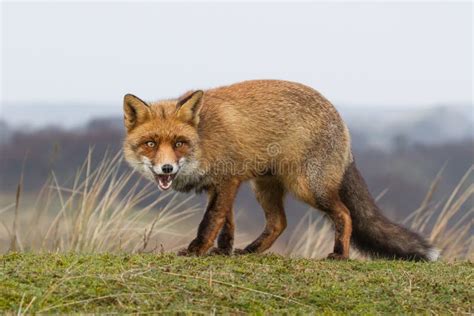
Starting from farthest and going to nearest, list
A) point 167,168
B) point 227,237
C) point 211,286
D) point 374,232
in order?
point 374,232 < point 227,237 < point 167,168 < point 211,286

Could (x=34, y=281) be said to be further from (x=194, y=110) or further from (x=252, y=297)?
(x=194, y=110)

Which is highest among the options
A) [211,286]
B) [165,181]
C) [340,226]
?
[165,181]

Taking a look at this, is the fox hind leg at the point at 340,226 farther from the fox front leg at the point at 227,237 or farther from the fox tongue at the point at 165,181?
the fox tongue at the point at 165,181

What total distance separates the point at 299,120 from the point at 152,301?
3.33 meters

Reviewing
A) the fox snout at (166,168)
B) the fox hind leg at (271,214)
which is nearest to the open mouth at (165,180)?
the fox snout at (166,168)

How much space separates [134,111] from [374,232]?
120 inches

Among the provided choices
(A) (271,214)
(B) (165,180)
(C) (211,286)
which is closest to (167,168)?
(B) (165,180)

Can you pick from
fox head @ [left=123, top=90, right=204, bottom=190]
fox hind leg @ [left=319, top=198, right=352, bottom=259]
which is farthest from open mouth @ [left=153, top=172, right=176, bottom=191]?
fox hind leg @ [left=319, top=198, right=352, bottom=259]

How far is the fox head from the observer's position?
7.79 meters

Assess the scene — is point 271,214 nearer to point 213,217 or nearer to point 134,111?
point 213,217

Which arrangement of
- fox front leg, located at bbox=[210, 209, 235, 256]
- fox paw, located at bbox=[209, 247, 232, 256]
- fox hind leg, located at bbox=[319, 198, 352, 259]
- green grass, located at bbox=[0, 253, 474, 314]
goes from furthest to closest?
fox hind leg, located at bbox=[319, 198, 352, 259], fox front leg, located at bbox=[210, 209, 235, 256], fox paw, located at bbox=[209, 247, 232, 256], green grass, located at bbox=[0, 253, 474, 314]

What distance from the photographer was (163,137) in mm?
7801

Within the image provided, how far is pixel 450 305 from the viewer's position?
6.49 metres

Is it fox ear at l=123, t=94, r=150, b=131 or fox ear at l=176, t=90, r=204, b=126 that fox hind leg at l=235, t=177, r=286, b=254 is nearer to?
fox ear at l=176, t=90, r=204, b=126
